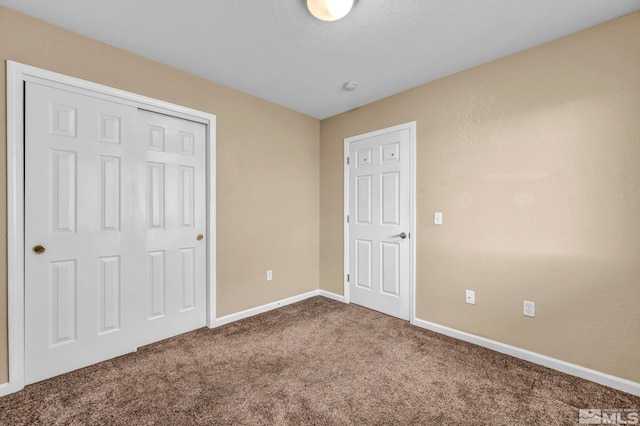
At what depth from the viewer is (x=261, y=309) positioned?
3.23 metres

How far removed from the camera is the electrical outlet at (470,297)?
253cm

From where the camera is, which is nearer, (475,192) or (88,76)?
(88,76)

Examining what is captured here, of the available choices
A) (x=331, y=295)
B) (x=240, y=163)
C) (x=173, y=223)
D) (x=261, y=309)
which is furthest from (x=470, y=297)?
(x=173, y=223)

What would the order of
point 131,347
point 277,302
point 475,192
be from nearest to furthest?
point 131,347
point 475,192
point 277,302

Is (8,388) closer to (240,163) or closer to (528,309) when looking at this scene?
(240,163)

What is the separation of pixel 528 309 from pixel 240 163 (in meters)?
3.02

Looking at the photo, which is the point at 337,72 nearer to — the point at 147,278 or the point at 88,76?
the point at 88,76

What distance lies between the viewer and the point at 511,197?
232cm

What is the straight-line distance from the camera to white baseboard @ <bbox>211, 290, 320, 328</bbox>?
2.89m

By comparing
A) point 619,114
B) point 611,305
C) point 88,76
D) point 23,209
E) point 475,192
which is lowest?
point 611,305

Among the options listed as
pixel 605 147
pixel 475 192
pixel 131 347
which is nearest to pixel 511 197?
pixel 475 192

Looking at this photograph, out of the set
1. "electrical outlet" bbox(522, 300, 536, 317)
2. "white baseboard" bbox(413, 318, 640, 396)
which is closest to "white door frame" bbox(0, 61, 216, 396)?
"white baseboard" bbox(413, 318, 640, 396)

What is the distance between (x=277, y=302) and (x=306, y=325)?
0.65 m

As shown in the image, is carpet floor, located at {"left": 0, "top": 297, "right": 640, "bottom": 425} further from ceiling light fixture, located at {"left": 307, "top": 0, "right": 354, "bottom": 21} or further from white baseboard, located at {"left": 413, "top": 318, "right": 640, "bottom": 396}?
ceiling light fixture, located at {"left": 307, "top": 0, "right": 354, "bottom": 21}
